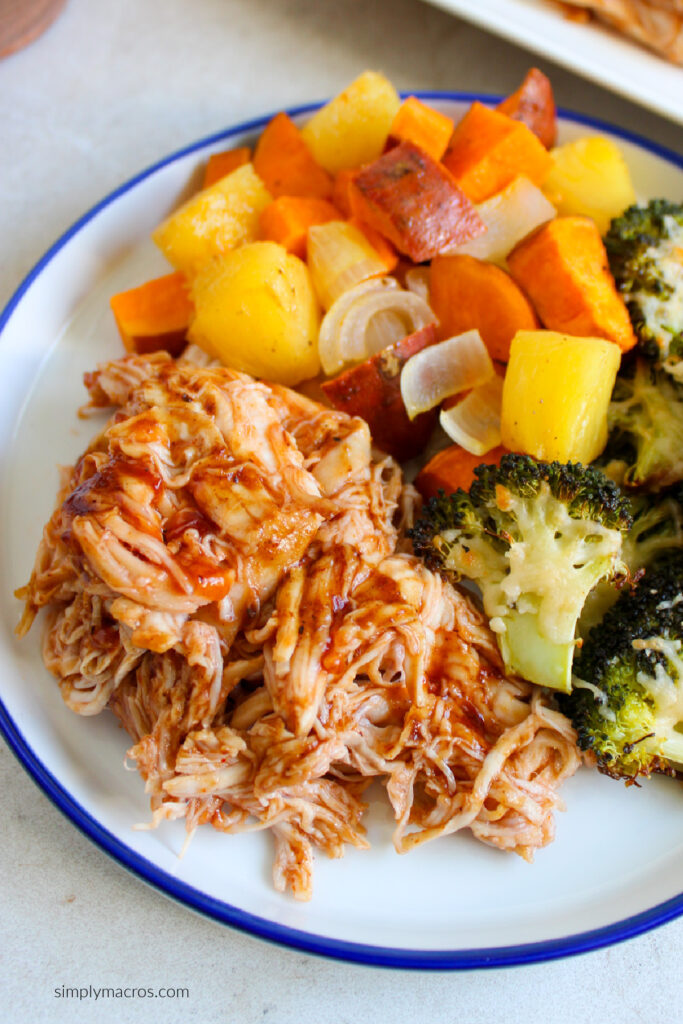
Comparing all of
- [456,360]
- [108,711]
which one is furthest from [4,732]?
[456,360]

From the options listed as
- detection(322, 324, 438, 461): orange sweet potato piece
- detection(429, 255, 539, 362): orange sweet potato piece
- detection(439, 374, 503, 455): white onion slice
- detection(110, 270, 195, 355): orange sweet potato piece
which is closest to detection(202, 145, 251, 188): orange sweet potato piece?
detection(110, 270, 195, 355): orange sweet potato piece

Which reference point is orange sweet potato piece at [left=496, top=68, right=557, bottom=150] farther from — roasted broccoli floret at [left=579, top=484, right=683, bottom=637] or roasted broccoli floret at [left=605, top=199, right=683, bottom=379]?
roasted broccoli floret at [left=579, top=484, right=683, bottom=637]

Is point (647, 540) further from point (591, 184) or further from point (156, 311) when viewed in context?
point (156, 311)

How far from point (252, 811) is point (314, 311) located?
1516 mm

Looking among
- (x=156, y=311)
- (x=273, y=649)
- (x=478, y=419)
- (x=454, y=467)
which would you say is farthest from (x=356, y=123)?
(x=273, y=649)

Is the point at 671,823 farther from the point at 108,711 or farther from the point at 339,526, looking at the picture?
the point at 108,711

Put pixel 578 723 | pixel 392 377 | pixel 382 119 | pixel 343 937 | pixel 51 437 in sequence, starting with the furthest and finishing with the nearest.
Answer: pixel 382 119, pixel 51 437, pixel 392 377, pixel 578 723, pixel 343 937

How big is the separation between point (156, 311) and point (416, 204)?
0.94 meters

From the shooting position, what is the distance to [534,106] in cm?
314

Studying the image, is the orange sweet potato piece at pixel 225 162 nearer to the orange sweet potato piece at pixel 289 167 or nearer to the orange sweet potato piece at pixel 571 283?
the orange sweet potato piece at pixel 289 167

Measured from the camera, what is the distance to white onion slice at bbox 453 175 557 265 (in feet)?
9.38

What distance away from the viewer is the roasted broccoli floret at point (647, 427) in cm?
261

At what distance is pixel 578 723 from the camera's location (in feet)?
7.58

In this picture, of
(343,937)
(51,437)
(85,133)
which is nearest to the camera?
(343,937)
